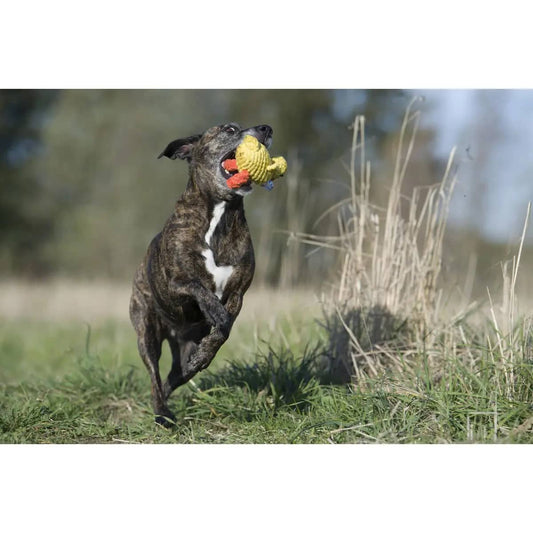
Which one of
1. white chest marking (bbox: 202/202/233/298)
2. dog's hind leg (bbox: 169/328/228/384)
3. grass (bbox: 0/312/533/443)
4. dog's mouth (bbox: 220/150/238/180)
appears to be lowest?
grass (bbox: 0/312/533/443)

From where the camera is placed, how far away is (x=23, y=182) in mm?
21219

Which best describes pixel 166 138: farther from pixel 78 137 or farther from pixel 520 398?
pixel 520 398

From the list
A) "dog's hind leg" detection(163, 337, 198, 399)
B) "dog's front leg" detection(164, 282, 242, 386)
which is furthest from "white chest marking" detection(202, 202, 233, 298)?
"dog's hind leg" detection(163, 337, 198, 399)

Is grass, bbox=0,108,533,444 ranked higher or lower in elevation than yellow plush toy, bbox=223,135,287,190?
lower

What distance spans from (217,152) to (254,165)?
547 mm

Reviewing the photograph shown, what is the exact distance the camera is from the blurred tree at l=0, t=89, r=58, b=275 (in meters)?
21.0

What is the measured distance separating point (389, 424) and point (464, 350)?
4.41 ft

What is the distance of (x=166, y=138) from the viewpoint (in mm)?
19562

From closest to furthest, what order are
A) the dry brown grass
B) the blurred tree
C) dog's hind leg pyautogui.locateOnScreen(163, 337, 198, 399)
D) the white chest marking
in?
the white chest marking < dog's hind leg pyautogui.locateOnScreen(163, 337, 198, 399) < the dry brown grass < the blurred tree

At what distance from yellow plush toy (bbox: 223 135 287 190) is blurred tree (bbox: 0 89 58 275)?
17.5m

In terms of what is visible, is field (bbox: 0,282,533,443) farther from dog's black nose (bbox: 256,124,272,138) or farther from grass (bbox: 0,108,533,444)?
dog's black nose (bbox: 256,124,272,138)

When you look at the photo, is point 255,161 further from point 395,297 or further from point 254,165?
point 395,297

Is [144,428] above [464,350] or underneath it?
underneath

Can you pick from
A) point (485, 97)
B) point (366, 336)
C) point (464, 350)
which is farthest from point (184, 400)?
point (485, 97)
